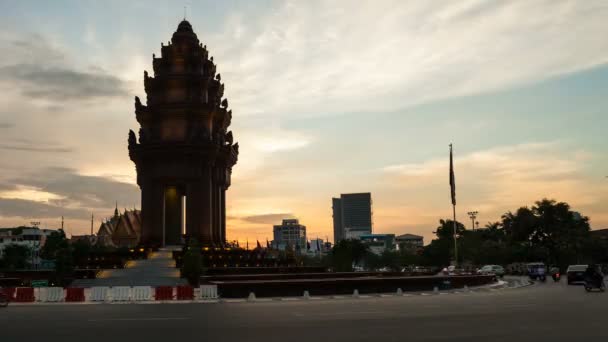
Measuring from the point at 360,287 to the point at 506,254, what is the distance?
252 ft

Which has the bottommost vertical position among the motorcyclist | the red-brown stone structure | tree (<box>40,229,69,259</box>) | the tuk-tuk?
the tuk-tuk

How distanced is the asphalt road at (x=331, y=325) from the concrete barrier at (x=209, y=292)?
930 cm

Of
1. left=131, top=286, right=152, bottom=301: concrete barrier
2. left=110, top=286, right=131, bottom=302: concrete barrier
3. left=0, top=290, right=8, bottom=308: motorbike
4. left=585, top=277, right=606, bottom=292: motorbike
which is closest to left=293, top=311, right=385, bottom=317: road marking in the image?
left=131, top=286, right=152, bottom=301: concrete barrier

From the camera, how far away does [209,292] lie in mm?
35312

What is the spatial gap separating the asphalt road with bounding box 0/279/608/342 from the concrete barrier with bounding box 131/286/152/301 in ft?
31.6

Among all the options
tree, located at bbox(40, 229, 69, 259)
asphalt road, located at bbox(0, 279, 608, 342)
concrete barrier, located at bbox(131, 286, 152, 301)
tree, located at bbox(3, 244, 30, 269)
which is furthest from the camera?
tree, located at bbox(3, 244, 30, 269)

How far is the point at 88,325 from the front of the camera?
19.6 meters

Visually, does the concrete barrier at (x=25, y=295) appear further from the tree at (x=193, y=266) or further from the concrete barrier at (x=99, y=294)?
the tree at (x=193, y=266)

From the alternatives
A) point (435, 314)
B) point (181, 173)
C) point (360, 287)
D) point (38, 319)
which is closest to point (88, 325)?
point (38, 319)

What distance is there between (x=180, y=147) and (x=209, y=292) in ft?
106

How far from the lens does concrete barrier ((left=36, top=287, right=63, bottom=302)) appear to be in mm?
35375

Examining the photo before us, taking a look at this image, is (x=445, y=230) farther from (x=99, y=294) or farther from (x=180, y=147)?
(x=99, y=294)

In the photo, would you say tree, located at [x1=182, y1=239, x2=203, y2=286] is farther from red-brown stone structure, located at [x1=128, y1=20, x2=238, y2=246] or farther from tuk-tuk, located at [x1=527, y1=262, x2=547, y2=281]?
tuk-tuk, located at [x1=527, y1=262, x2=547, y2=281]

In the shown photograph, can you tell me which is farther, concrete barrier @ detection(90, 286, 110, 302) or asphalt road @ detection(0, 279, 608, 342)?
concrete barrier @ detection(90, 286, 110, 302)
